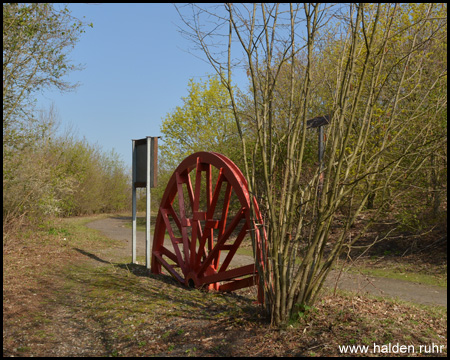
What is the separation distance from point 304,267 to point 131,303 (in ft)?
9.36

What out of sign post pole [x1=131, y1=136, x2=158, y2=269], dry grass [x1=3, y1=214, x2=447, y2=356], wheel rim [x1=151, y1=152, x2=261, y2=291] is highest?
sign post pole [x1=131, y1=136, x2=158, y2=269]

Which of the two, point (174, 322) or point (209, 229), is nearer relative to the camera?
point (174, 322)

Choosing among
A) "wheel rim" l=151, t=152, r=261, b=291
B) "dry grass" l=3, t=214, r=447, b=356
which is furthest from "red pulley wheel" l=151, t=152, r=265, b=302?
"dry grass" l=3, t=214, r=447, b=356

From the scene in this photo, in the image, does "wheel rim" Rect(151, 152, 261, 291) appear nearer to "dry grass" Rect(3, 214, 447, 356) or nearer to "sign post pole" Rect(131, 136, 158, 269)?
A: "dry grass" Rect(3, 214, 447, 356)

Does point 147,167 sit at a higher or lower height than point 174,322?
higher

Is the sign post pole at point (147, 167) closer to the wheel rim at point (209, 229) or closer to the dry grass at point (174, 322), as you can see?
the wheel rim at point (209, 229)

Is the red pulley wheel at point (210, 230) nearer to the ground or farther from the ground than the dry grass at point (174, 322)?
farther from the ground

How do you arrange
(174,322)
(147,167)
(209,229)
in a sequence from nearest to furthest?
(174,322) < (209,229) < (147,167)

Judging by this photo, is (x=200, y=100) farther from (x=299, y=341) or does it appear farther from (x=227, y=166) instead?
(x=299, y=341)

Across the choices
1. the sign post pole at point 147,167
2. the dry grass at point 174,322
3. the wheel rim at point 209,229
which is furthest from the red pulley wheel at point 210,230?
the sign post pole at point 147,167

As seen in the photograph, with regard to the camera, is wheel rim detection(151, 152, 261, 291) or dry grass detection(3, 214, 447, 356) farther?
wheel rim detection(151, 152, 261, 291)

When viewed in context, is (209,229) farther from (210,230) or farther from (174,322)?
(174,322)

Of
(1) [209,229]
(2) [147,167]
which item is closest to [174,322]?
(1) [209,229]

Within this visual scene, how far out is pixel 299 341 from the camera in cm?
443
